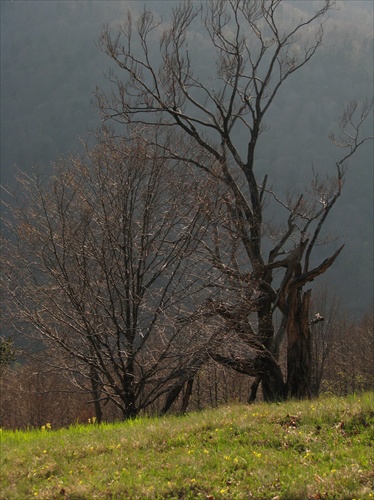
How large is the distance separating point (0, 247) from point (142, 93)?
4559 mm

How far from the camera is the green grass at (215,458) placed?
566 cm

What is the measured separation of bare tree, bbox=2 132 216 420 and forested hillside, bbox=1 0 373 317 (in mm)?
72638

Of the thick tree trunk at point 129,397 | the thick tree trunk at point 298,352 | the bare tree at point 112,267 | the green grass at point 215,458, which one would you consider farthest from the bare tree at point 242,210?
the green grass at point 215,458

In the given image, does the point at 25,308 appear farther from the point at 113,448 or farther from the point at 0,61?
the point at 0,61

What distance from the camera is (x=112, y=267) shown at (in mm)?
12281

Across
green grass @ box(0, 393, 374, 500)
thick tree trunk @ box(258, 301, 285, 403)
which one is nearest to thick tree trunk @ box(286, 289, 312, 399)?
thick tree trunk @ box(258, 301, 285, 403)

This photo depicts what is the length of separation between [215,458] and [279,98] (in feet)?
484

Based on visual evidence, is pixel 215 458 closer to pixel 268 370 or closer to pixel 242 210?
pixel 268 370

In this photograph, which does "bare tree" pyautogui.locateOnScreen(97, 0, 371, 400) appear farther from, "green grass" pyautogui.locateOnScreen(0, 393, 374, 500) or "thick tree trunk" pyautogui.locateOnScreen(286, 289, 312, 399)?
"green grass" pyautogui.locateOnScreen(0, 393, 374, 500)

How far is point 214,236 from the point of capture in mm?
12516

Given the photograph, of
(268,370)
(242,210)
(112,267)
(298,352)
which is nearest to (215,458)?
(298,352)

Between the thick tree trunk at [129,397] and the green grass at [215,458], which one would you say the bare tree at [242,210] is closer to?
the thick tree trunk at [129,397]

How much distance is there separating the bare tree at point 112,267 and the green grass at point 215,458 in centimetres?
363

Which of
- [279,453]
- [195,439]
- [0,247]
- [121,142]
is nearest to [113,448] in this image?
[195,439]
